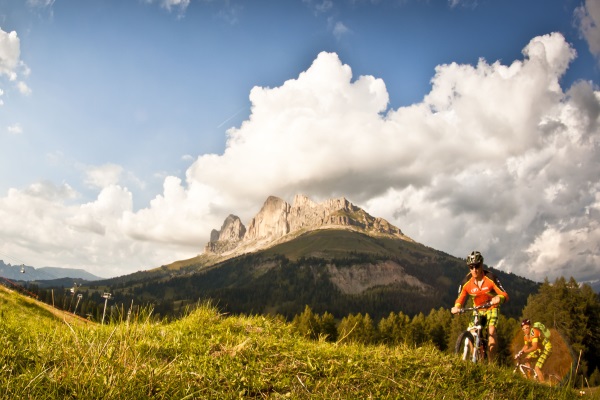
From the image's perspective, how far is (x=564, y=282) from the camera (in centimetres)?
6988

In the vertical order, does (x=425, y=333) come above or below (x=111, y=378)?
below

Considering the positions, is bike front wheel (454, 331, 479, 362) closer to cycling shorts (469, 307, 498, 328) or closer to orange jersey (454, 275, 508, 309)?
cycling shorts (469, 307, 498, 328)

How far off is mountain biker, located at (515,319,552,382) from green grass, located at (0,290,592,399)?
266 inches

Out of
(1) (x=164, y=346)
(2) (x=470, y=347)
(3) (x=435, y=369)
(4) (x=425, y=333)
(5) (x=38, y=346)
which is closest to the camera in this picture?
(5) (x=38, y=346)

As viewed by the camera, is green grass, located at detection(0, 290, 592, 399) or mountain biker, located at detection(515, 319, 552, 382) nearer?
green grass, located at detection(0, 290, 592, 399)

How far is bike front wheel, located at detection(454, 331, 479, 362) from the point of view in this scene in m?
10.4

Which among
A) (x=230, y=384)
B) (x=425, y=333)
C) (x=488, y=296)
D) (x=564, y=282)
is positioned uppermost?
(x=564, y=282)

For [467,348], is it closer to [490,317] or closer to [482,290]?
[490,317]

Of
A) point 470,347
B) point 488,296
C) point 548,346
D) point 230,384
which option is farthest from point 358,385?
point 548,346

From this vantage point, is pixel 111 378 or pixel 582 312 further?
pixel 582 312

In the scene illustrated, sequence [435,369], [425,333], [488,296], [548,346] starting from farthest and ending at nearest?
[425,333] < [548,346] < [488,296] < [435,369]

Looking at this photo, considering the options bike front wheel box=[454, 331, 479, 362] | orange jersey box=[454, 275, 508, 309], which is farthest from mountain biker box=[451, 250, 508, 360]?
bike front wheel box=[454, 331, 479, 362]

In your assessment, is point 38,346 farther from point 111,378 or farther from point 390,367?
point 390,367

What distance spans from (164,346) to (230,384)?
2.19 m
